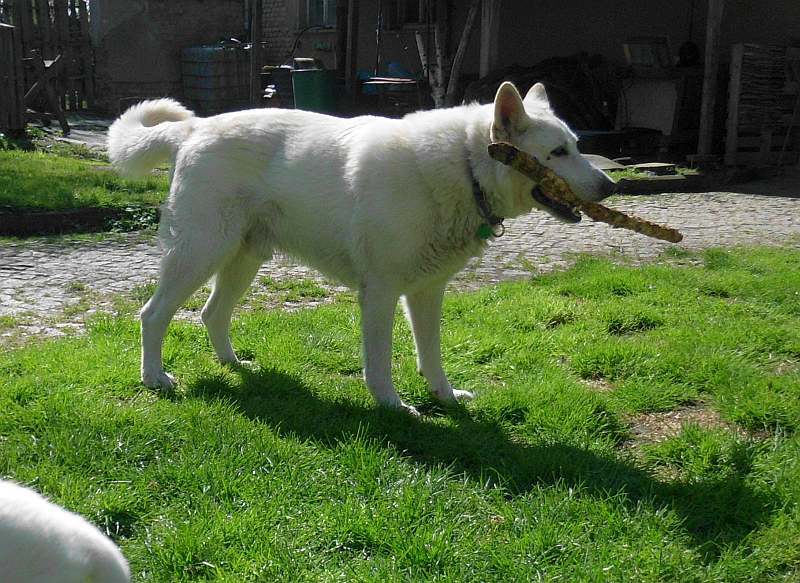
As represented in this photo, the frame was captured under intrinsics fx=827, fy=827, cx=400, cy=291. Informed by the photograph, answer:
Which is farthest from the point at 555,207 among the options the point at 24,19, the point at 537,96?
the point at 24,19

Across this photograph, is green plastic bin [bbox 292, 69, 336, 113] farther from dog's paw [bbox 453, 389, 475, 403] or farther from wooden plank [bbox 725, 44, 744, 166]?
dog's paw [bbox 453, 389, 475, 403]

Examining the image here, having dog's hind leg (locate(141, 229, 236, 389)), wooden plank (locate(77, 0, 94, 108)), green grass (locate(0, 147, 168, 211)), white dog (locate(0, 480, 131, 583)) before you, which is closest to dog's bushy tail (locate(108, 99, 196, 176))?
dog's hind leg (locate(141, 229, 236, 389))

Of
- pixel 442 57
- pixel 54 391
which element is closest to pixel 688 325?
pixel 54 391

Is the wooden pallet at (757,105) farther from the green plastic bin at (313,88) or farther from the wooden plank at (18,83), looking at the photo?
the wooden plank at (18,83)

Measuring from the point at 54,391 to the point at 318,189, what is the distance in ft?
5.30

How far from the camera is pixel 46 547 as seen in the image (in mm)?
1778

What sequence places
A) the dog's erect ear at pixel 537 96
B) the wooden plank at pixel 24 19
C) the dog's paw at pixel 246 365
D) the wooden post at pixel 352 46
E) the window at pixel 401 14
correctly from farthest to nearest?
1. the window at pixel 401 14
2. the wooden plank at pixel 24 19
3. the wooden post at pixel 352 46
4. the dog's paw at pixel 246 365
5. the dog's erect ear at pixel 537 96

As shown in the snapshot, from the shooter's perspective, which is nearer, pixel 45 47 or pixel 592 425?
pixel 592 425

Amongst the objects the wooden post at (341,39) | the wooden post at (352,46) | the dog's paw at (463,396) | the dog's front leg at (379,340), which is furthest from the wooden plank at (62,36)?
the dog's paw at (463,396)

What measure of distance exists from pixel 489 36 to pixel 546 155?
9.93 m

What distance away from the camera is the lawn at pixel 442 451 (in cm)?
284

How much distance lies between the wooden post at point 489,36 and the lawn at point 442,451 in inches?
340

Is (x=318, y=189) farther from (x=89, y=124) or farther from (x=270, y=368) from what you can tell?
(x=89, y=124)

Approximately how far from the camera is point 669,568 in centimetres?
277
